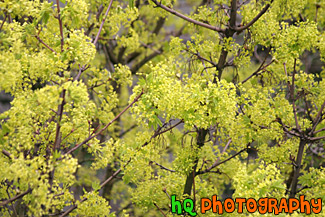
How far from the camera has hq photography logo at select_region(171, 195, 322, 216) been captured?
3771mm

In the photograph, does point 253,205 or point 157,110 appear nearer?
point 253,205

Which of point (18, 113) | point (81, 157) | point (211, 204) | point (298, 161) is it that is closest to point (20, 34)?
point (18, 113)

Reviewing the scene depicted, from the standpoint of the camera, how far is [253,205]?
3.84 m

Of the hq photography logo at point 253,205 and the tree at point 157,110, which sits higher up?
the tree at point 157,110

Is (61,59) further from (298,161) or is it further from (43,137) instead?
(298,161)

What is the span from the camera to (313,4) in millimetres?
7586

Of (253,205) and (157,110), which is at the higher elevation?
(157,110)

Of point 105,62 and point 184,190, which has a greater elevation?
point 105,62

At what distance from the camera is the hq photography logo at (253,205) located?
3771 mm

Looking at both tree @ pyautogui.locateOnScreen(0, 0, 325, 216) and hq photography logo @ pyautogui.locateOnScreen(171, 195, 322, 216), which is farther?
hq photography logo @ pyautogui.locateOnScreen(171, 195, 322, 216)

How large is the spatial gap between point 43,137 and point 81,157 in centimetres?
624

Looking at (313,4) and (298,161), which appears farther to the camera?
(313,4)

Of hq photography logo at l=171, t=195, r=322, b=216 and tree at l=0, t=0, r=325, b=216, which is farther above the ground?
tree at l=0, t=0, r=325, b=216

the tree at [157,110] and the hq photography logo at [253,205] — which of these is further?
the hq photography logo at [253,205]
